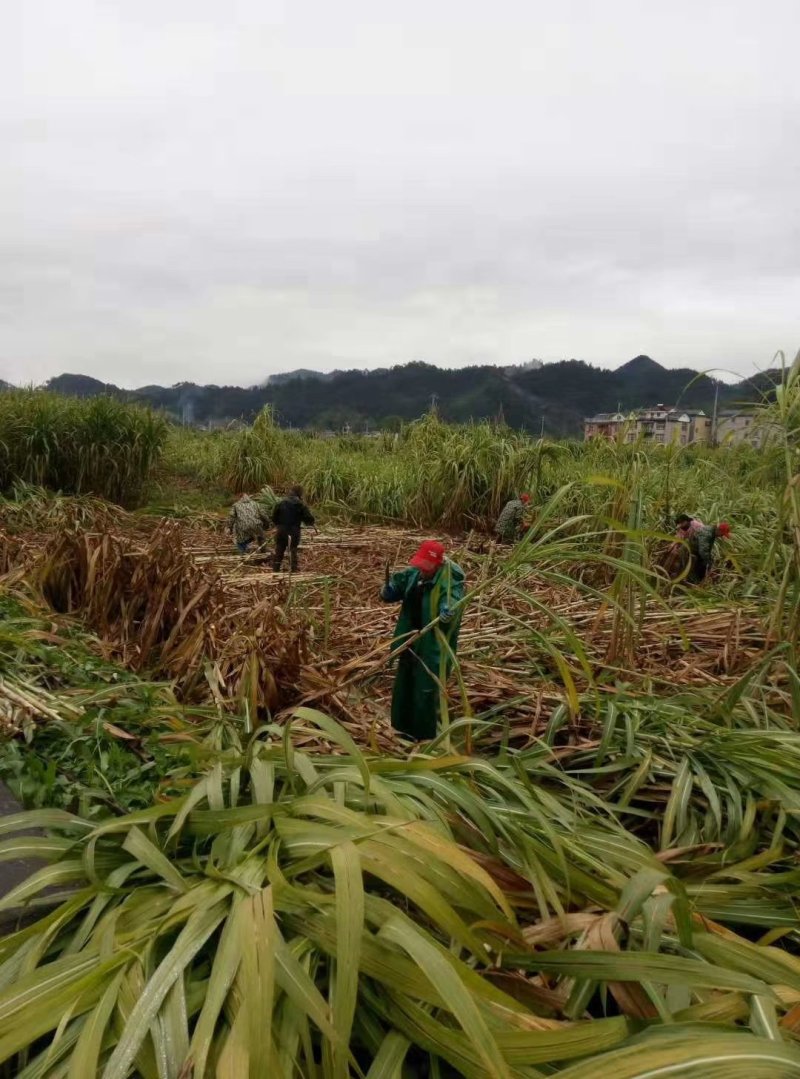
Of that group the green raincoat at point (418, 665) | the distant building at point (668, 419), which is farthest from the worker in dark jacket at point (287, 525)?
the green raincoat at point (418, 665)

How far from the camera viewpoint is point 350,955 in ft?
3.32

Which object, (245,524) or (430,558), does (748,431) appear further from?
(245,524)

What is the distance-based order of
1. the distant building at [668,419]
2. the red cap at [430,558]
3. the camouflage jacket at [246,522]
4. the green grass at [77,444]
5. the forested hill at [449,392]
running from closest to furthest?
1. the red cap at [430,558]
2. the distant building at [668,419]
3. the camouflage jacket at [246,522]
4. the green grass at [77,444]
5. the forested hill at [449,392]

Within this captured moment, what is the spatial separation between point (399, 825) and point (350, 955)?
329 millimetres

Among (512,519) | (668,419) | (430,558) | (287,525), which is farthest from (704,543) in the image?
(287,525)

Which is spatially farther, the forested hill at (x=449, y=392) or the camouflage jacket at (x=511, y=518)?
the forested hill at (x=449, y=392)

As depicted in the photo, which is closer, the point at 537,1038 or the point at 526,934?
the point at 537,1038

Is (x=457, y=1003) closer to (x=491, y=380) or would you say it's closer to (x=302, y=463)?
(x=302, y=463)

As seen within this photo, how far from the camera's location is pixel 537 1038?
98 cm

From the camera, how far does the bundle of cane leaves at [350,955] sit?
97 cm

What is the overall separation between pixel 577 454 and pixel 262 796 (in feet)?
32.6

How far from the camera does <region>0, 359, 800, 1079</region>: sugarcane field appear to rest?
1008mm

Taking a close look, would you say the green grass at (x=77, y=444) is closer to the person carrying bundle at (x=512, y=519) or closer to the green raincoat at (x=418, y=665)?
the person carrying bundle at (x=512, y=519)

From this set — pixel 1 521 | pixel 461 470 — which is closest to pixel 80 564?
pixel 1 521
